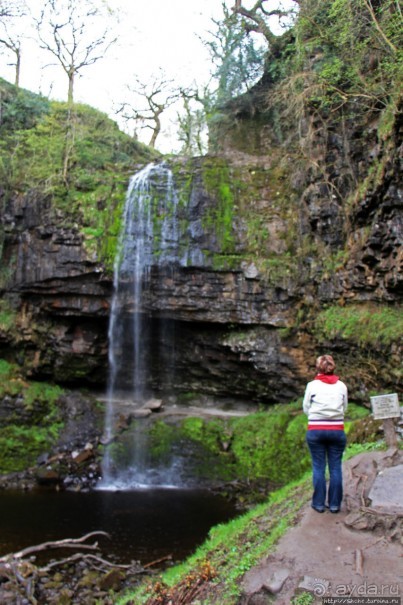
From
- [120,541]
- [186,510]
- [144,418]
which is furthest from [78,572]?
[144,418]

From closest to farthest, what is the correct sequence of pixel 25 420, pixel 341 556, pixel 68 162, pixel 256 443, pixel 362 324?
pixel 341 556 → pixel 362 324 → pixel 256 443 → pixel 25 420 → pixel 68 162

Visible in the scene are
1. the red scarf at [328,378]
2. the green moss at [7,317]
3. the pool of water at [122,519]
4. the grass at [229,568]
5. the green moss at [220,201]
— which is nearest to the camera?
the grass at [229,568]

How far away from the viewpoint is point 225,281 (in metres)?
14.0

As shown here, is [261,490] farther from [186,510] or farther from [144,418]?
[144,418]

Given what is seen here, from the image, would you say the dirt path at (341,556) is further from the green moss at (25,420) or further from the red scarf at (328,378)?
the green moss at (25,420)

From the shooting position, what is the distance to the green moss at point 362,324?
1029 cm

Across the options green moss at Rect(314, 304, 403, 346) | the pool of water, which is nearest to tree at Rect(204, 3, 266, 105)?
green moss at Rect(314, 304, 403, 346)

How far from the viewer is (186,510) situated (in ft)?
35.1

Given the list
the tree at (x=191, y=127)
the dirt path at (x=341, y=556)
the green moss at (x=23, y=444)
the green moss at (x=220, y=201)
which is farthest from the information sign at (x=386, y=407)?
the tree at (x=191, y=127)

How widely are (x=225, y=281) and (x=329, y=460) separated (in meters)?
9.53

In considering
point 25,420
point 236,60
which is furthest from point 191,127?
point 25,420

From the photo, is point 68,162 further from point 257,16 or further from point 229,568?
point 229,568

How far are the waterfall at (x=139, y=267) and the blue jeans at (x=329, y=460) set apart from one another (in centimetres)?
927

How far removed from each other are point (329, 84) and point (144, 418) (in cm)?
1048
